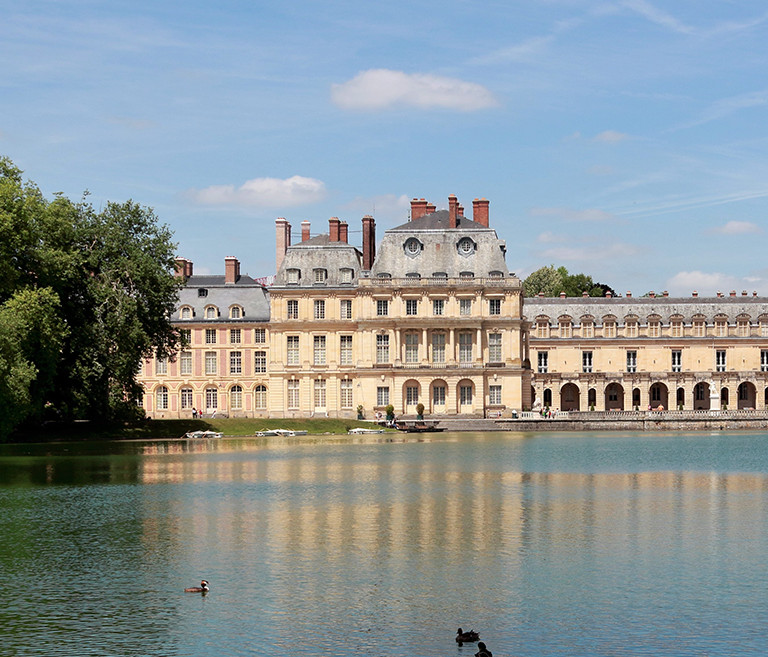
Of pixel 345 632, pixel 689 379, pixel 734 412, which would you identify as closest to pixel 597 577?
pixel 345 632

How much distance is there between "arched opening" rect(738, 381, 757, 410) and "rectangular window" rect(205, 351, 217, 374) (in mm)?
49339

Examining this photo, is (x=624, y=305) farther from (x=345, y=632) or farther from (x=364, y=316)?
(x=345, y=632)

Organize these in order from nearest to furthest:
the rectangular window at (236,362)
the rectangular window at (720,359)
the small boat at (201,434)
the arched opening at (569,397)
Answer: the small boat at (201,434)
the rectangular window at (236,362)
the rectangular window at (720,359)
the arched opening at (569,397)

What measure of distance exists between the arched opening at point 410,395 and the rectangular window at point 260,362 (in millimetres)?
12495

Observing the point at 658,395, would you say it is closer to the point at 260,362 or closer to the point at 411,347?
the point at 411,347

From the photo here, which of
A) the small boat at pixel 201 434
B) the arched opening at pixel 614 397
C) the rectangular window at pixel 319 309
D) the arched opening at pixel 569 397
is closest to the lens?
the small boat at pixel 201 434

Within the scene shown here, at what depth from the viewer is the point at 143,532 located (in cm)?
3053

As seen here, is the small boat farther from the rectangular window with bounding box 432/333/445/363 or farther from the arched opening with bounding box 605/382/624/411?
the arched opening with bounding box 605/382/624/411


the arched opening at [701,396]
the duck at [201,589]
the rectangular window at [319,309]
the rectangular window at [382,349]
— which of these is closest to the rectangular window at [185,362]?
the rectangular window at [319,309]

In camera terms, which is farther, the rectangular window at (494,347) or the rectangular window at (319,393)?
the rectangular window at (319,393)

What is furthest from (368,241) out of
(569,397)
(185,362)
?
(569,397)

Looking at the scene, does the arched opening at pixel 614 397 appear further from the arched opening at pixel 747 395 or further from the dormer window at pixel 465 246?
the dormer window at pixel 465 246

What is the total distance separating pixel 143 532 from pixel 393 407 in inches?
2686

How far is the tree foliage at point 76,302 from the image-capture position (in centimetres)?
5941
